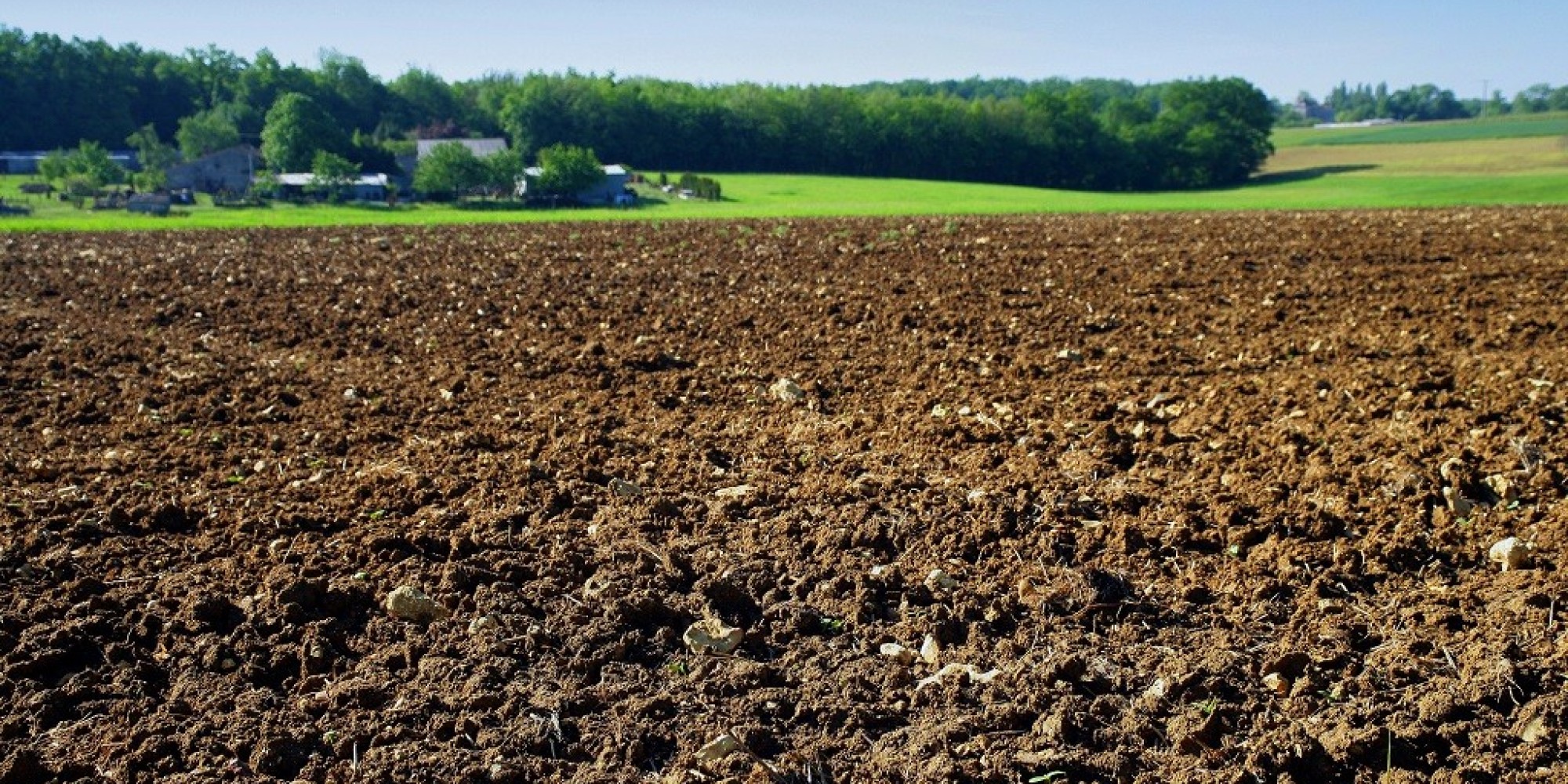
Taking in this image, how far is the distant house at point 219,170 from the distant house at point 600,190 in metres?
22.8

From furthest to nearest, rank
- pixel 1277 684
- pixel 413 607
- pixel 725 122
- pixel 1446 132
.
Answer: pixel 1446 132 < pixel 725 122 < pixel 413 607 < pixel 1277 684

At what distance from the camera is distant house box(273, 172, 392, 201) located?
81.6 metres

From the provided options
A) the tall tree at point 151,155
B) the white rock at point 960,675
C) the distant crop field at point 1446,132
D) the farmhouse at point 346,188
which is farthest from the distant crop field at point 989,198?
the white rock at point 960,675

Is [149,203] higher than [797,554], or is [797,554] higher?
[149,203]

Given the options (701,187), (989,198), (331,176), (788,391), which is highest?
(331,176)

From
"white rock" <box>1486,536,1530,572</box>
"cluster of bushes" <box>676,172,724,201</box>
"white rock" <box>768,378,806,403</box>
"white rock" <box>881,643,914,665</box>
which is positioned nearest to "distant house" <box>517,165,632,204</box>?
"cluster of bushes" <box>676,172,724,201</box>

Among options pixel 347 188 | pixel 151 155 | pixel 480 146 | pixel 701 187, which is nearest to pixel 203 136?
pixel 151 155

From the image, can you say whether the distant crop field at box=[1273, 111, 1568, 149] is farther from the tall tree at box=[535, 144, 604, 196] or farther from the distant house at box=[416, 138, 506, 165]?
the distant house at box=[416, 138, 506, 165]

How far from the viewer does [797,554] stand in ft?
25.4

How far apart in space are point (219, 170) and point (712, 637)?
101 m

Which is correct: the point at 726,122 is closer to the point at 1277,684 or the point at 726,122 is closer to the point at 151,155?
the point at 151,155

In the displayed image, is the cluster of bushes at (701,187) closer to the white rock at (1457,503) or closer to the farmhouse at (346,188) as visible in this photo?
the farmhouse at (346,188)

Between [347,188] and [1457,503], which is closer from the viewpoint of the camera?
[1457,503]

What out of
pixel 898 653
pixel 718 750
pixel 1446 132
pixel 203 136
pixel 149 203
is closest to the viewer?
pixel 718 750
